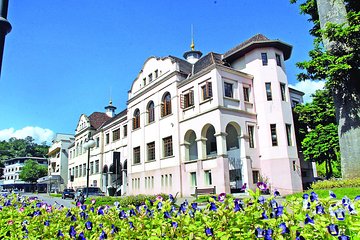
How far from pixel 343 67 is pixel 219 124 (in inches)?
428

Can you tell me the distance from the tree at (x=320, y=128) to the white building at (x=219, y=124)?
49.2 inches

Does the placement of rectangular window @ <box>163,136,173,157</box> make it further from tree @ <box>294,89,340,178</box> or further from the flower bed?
the flower bed

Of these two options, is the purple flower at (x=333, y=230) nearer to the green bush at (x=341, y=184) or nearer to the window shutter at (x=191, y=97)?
the green bush at (x=341, y=184)

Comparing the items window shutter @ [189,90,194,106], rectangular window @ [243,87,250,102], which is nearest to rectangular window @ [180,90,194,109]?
window shutter @ [189,90,194,106]

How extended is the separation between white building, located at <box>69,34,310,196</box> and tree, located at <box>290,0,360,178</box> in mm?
8002

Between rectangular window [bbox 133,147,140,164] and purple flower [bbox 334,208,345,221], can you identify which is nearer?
purple flower [bbox 334,208,345,221]

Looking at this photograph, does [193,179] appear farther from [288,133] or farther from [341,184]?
[341,184]

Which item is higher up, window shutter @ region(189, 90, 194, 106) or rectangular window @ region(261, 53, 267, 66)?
rectangular window @ region(261, 53, 267, 66)

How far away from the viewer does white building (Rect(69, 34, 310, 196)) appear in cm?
2514

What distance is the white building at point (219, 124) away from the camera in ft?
82.5

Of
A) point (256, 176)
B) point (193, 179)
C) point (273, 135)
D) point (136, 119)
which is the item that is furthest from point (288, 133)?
point (136, 119)

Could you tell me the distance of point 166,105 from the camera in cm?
3138

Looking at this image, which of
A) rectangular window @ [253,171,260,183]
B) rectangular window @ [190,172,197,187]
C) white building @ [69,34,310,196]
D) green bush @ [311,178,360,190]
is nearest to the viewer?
green bush @ [311,178,360,190]

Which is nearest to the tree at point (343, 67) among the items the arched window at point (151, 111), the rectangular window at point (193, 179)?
the rectangular window at point (193, 179)
